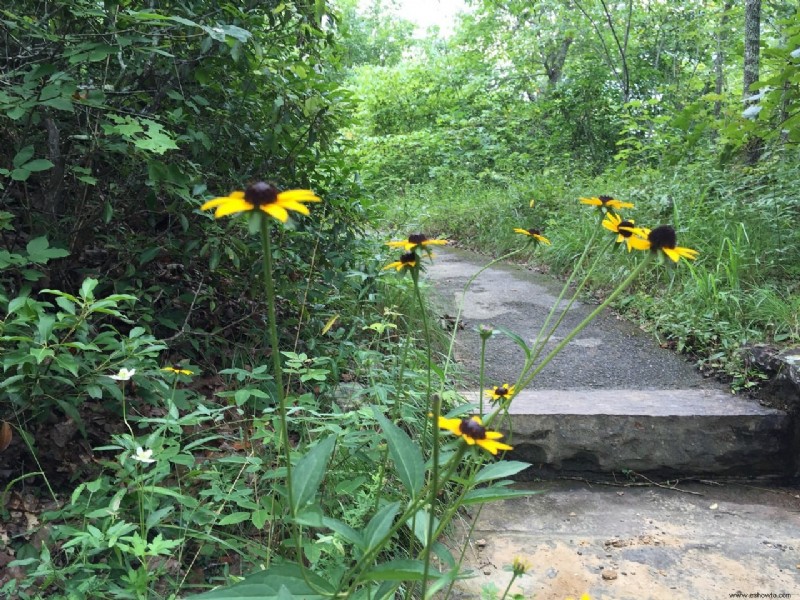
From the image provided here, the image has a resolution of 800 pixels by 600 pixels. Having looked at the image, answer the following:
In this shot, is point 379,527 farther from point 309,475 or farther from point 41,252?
point 41,252

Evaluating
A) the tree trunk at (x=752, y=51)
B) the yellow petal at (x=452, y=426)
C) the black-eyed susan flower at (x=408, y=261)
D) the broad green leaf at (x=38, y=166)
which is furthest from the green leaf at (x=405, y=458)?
the tree trunk at (x=752, y=51)

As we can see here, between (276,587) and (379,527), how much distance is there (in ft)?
0.58

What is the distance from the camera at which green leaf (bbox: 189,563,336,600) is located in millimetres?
770

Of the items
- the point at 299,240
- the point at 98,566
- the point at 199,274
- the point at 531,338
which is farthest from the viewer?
the point at 531,338

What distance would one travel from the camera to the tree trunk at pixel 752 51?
4.41 metres

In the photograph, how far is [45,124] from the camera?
1.90 metres

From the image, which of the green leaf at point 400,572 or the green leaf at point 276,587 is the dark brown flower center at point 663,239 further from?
the green leaf at point 276,587

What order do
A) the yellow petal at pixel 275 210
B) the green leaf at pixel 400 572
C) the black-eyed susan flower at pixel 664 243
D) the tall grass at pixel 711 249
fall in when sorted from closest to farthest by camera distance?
the yellow petal at pixel 275 210 < the green leaf at pixel 400 572 < the black-eyed susan flower at pixel 664 243 < the tall grass at pixel 711 249

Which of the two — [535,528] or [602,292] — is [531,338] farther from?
[535,528]

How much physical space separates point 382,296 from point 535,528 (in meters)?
1.45

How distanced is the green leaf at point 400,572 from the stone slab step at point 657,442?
1.53 metres

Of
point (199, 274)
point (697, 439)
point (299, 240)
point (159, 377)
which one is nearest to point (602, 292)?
point (697, 439)

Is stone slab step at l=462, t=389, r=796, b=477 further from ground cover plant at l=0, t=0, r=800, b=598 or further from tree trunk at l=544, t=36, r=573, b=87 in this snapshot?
tree trunk at l=544, t=36, r=573, b=87

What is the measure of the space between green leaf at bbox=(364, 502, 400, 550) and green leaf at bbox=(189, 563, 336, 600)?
0.30ft
